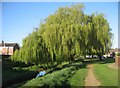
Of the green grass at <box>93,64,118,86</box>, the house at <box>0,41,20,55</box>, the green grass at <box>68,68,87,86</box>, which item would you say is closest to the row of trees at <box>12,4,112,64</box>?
the green grass at <box>93,64,118,86</box>

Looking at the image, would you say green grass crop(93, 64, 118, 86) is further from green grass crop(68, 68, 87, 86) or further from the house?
the house

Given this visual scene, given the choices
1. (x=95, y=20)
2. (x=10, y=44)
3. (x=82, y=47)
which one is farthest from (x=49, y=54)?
(x=10, y=44)

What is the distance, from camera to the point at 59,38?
98.6 ft

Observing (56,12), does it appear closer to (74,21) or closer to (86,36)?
(74,21)

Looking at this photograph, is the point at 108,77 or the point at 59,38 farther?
the point at 59,38

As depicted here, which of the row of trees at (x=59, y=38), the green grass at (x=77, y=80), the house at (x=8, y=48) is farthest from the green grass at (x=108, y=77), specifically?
the house at (x=8, y=48)

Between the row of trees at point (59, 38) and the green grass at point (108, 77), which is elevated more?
the row of trees at point (59, 38)

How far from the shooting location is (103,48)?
3753 centimetres

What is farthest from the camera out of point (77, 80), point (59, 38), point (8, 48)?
point (8, 48)

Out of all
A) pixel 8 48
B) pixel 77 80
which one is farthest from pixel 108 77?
pixel 8 48

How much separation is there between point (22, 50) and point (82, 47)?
744 centimetres

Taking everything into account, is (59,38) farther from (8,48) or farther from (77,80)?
(8,48)

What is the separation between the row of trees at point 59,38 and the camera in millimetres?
29530

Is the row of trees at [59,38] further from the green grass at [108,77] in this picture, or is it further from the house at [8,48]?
the house at [8,48]
